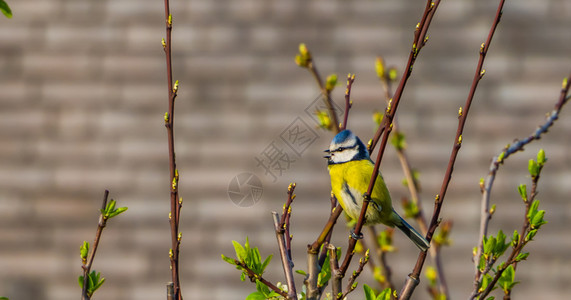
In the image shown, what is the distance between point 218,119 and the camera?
4996 mm

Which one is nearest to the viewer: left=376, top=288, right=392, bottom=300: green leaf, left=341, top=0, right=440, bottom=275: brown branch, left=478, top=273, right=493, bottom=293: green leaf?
left=341, top=0, right=440, bottom=275: brown branch

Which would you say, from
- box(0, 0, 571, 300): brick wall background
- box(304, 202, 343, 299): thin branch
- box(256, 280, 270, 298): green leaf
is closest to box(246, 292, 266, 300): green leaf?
box(256, 280, 270, 298): green leaf

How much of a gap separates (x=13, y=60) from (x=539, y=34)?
399cm

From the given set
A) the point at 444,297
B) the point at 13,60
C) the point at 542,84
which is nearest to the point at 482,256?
the point at 444,297

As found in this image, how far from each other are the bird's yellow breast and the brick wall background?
220 centimetres

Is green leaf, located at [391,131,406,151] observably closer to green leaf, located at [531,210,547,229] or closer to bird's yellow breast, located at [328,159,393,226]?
bird's yellow breast, located at [328,159,393,226]

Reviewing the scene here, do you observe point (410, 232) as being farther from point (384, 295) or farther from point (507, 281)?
point (384, 295)

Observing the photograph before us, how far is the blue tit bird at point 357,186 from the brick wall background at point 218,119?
2.14m

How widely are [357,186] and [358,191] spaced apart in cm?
4

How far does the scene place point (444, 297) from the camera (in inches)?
95.9

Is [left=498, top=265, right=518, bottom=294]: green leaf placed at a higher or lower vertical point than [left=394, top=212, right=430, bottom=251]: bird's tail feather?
lower

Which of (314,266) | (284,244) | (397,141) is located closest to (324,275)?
(314,266)

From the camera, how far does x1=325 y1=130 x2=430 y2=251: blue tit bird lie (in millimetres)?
2418

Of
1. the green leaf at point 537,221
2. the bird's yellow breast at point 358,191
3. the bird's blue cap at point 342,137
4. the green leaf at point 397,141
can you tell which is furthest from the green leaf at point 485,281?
the green leaf at point 397,141
